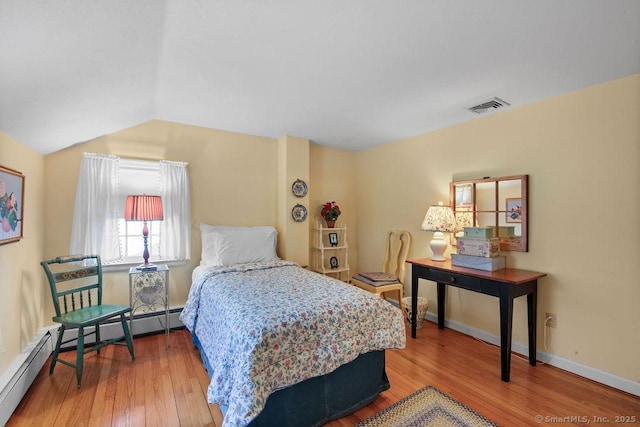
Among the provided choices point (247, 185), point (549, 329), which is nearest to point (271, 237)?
point (247, 185)

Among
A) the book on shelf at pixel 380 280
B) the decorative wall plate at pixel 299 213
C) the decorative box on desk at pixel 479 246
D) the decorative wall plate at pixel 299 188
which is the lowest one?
the book on shelf at pixel 380 280

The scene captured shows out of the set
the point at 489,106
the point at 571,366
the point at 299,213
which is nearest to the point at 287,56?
the point at 489,106

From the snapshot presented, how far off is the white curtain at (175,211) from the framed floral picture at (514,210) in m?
3.23

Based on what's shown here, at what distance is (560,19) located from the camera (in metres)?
1.44

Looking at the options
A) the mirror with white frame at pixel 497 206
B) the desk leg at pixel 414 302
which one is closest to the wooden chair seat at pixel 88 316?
the desk leg at pixel 414 302

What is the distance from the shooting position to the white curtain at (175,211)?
3004 mm

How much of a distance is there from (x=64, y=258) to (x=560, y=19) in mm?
3768

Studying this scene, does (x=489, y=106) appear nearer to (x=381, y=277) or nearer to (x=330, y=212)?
(x=381, y=277)

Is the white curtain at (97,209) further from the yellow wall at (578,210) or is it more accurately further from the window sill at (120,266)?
the yellow wall at (578,210)

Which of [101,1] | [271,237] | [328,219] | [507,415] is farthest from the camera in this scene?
[328,219]

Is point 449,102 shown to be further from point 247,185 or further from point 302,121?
point 247,185

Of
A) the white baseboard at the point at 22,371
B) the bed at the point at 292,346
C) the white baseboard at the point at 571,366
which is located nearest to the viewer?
the bed at the point at 292,346

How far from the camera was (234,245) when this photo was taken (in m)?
3.06

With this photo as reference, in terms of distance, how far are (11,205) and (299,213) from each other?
2.51m
